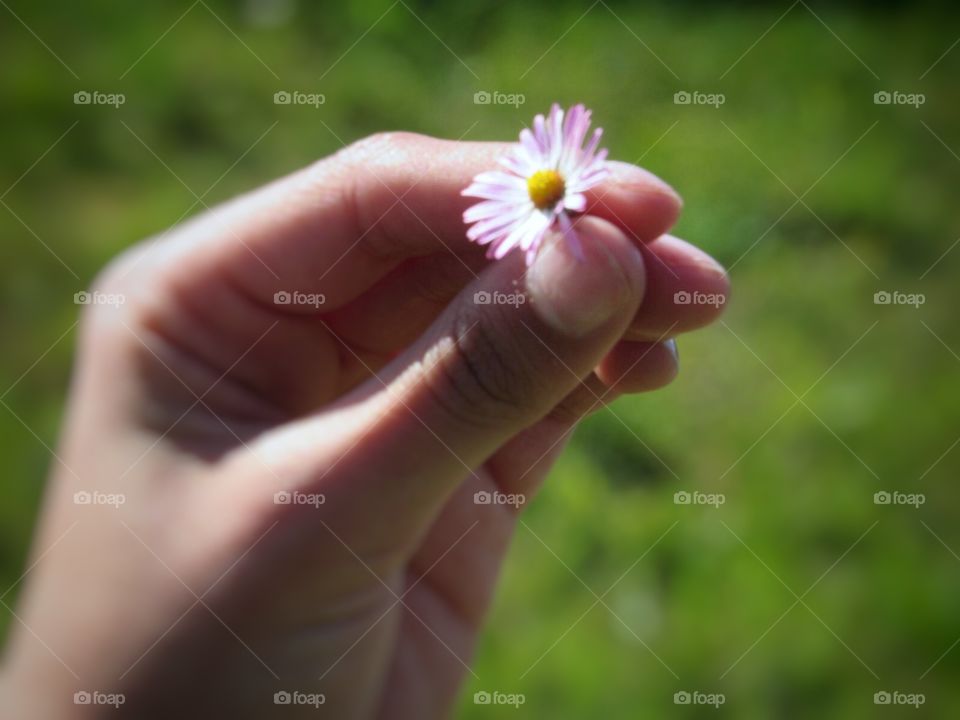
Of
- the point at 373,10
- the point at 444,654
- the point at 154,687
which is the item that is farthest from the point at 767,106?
the point at 154,687
